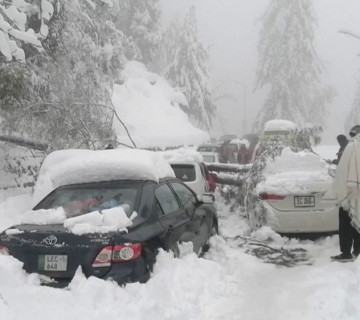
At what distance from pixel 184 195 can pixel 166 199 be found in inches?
32.7

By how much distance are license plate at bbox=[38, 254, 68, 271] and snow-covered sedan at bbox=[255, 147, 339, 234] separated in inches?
166

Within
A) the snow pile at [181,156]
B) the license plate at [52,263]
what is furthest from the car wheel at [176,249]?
the snow pile at [181,156]

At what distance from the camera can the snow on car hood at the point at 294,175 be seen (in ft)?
25.8

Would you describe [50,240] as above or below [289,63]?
below

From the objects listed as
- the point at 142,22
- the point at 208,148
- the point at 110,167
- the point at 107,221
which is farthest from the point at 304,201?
the point at 142,22

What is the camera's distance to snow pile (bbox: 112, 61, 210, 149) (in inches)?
1091

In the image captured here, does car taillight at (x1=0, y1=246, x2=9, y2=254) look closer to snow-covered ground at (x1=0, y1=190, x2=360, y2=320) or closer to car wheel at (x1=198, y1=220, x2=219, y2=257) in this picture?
snow-covered ground at (x1=0, y1=190, x2=360, y2=320)

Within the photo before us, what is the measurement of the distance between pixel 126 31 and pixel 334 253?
128 ft

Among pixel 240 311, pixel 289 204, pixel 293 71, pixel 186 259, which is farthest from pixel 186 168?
pixel 293 71

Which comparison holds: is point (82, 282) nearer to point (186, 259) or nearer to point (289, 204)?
point (186, 259)

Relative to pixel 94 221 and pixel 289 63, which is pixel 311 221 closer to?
pixel 94 221

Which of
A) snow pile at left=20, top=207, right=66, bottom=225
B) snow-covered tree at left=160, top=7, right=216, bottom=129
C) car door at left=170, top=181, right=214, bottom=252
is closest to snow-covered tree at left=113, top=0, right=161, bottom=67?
snow-covered tree at left=160, top=7, right=216, bottom=129

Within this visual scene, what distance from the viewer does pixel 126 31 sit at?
43281 millimetres

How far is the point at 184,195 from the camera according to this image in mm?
6684
